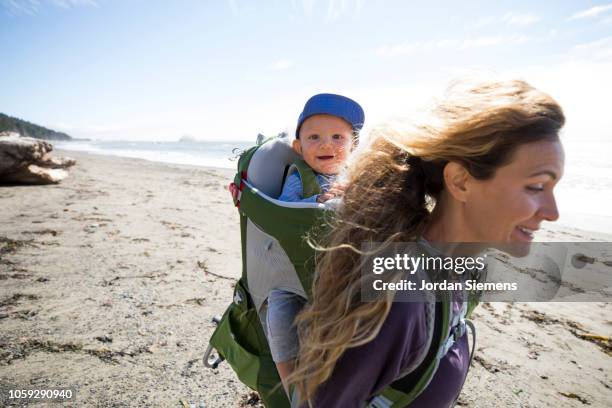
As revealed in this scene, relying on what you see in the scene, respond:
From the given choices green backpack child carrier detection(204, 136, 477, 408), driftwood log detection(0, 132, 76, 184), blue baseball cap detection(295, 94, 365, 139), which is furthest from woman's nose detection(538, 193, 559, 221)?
driftwood log detection(0, 132, 76, 184)

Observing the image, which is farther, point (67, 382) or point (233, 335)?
point (67, 382)

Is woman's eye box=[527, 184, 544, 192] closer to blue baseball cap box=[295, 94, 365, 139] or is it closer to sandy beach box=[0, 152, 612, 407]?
blue baseball cap box=[295, 94, 365, 139]

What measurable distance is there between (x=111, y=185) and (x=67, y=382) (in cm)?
884

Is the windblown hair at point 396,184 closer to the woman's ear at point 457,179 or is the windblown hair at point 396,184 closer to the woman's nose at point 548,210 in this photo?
the woman's ear at point 457,179

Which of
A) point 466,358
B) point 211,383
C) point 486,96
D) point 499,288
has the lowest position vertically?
Result: point 211,383

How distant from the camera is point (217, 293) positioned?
4.18m

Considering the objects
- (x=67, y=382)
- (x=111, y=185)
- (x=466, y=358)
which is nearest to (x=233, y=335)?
(x=466, y=358)

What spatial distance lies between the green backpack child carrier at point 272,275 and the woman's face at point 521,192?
0.33 meters

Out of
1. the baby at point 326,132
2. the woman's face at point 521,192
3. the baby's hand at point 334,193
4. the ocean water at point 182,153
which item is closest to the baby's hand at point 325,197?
the baby's hand at point 334,193

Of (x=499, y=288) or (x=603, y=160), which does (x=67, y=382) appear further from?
(x=603, y=160)

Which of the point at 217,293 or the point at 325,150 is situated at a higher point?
the point at 325,150

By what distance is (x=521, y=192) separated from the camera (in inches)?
43.5

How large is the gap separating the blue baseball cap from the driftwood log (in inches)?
393

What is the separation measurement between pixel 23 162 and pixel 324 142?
401 inches
